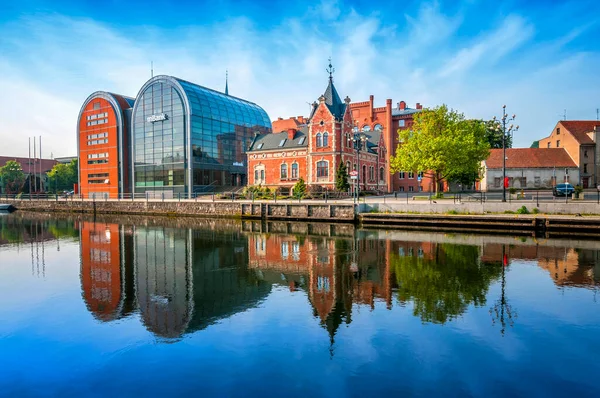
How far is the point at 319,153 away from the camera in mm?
50719

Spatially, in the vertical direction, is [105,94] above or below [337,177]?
above

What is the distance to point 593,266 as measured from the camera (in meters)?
17.7

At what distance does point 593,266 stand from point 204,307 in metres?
17.4

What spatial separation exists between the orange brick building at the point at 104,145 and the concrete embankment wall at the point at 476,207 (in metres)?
50.3

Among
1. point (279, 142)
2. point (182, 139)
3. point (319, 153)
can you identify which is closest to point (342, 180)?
point (319, 153)

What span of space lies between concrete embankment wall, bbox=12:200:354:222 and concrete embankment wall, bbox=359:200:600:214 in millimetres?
3280

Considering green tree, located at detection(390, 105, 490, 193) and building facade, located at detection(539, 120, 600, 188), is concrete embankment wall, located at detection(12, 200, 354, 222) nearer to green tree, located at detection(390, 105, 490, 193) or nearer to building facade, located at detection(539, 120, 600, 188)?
green tree, located at detection(390, 105, 490, 193)

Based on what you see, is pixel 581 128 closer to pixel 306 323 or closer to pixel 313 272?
pixel 313 272

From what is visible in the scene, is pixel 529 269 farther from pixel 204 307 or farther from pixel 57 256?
pixel 57 256

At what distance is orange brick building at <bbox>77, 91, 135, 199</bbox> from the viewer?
68562 mm

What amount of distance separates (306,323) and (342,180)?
3675cm

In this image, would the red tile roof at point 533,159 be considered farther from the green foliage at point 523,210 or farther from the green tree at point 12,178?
the green tree at point 12,178

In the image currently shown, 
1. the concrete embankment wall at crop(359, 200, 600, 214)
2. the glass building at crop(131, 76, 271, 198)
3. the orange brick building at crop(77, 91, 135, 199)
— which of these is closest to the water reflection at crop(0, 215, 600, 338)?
the concrete embankment wall at crop(359, 200, 600, 214)

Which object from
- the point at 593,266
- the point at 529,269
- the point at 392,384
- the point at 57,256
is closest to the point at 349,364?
the point at 392,384
